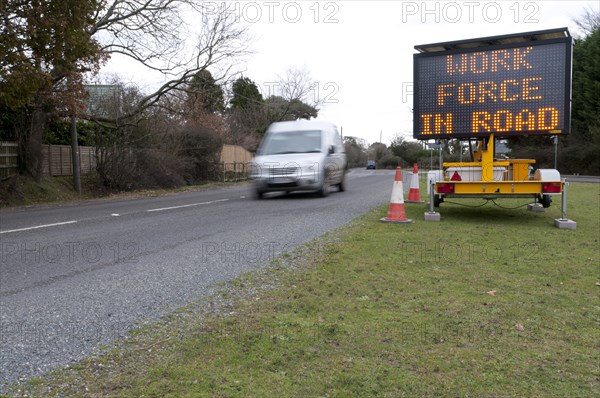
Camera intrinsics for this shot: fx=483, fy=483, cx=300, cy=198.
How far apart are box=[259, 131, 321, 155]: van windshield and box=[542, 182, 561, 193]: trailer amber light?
6871 millimetres

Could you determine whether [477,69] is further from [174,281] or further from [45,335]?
[45,335]

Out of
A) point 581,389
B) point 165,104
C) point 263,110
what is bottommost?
point 581,389

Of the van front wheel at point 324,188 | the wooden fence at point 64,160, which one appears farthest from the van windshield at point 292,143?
the wooden fence at point 64,160

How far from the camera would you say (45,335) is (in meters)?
3.43

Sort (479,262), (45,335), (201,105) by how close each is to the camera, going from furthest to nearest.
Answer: (201,105)
(479,262)
(45,335)

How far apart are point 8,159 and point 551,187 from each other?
57.1ft

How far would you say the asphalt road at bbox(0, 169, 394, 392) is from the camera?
3418 millimetres

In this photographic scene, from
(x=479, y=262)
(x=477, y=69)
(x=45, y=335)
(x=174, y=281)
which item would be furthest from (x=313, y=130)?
(x=45, y=335)

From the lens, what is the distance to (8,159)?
685 inches

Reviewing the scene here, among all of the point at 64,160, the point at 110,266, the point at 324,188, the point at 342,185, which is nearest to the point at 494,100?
the point at 324,188

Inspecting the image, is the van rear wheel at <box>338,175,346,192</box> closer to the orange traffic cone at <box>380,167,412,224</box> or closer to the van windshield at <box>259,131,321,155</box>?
the van windshield at <box>259,131,321,155</box>

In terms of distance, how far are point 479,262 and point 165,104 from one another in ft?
65.7

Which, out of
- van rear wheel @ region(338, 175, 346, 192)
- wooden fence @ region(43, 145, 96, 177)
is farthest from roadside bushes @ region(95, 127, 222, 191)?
van rear wheel @ region(338, 175, 346, 192)

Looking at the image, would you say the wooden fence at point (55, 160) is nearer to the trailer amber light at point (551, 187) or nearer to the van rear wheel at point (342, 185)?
the van rear wheel at point (342, 185)
